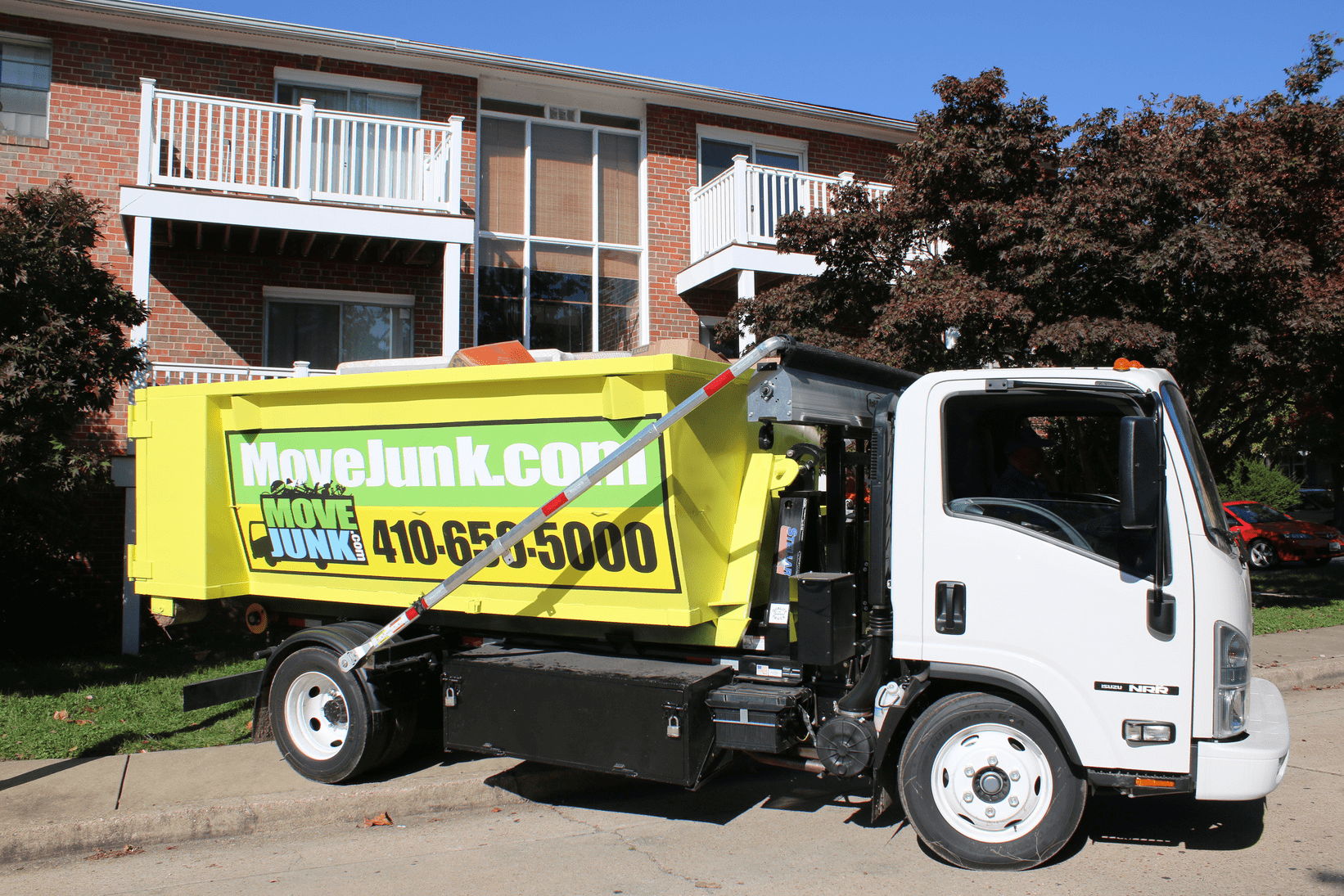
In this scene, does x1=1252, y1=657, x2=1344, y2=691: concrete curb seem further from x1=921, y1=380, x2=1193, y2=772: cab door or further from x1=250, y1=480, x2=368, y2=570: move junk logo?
x1=250, y1=480, x2=368, y2=570: move junk logo

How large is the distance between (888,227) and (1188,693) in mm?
6626

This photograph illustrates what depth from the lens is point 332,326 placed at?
12.8 m

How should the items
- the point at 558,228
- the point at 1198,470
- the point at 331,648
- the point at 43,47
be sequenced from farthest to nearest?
the point at 558,228, the point at 43,47, the point at 331,648, the point at 1198,470

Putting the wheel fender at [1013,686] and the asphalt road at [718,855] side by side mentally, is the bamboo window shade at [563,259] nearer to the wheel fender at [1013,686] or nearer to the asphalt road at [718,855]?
the asphalt road at [718,855]

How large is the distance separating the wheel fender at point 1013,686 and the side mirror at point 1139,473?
86 cm

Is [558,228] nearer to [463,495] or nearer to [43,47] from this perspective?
[43,47]

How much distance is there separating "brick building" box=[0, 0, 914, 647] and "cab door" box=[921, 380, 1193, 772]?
7.67 m

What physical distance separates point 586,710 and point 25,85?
39.1 feet

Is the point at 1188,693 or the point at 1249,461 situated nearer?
the point at 1188,693

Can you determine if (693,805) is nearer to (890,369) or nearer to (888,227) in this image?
(890,369)

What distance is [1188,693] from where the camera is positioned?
392 cm

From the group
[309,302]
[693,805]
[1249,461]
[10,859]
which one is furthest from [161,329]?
[1249,461]

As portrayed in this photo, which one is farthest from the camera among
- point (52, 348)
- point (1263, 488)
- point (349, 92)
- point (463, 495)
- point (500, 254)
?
point (1263, 488)

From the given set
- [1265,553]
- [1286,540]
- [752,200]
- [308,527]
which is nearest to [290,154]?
[752,200]
